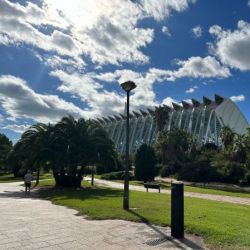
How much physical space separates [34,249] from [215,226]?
4.78m

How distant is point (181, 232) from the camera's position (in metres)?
8.52

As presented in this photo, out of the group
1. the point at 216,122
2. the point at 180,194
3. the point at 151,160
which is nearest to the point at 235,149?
the point at 151,160

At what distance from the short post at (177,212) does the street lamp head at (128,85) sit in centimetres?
660

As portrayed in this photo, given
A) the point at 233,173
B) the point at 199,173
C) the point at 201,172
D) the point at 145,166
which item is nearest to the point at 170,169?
the point at 199,173

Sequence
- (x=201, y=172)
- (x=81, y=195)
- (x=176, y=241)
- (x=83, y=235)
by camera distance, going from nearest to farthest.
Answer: (x=176, y=241)
(x=83, y=235)
(x=81, y=195)
(x=201, y=172)

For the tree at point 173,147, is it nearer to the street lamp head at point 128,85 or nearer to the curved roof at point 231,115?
the curved roof at point 231,115

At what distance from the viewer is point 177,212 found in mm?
8688

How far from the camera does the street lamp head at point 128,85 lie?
47.7ft

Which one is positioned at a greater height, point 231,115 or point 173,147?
point 231,115

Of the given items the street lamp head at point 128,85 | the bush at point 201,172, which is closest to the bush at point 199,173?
the bush at point 201,172

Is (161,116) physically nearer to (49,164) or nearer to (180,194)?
(49,164)

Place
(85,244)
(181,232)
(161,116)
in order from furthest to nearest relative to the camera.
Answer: (161,116) → (181,232) → (85,244)

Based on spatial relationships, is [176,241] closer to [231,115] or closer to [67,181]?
[67,181]

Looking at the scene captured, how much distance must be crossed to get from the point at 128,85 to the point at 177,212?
7170 mm
